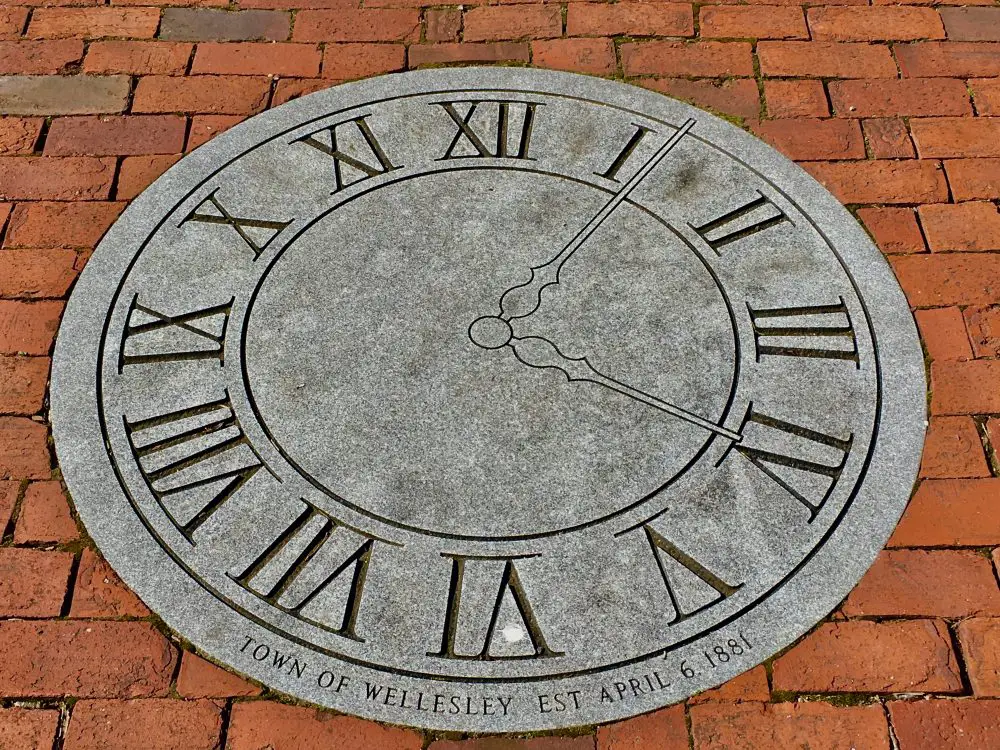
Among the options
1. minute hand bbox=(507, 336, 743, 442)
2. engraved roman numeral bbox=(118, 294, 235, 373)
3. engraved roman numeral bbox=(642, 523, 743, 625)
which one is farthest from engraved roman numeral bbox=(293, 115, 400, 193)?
engraved roman numeral bbox=(642, 523, 743, 625)

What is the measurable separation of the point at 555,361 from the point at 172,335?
1.12 metres

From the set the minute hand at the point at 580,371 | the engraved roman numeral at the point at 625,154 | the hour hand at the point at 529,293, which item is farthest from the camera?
the engraved roman numeral at the point at 625,154

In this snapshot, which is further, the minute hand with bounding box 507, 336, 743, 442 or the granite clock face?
the minute hand with bounding box 507, 336, 743, 442

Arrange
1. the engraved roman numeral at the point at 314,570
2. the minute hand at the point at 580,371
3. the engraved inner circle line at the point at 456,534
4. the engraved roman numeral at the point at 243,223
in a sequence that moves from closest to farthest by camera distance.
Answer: the engraved roman numeral at the point at 314,570 → the engraved inner circle line at the point at 456,534 → the minute hand at the point at 580,371 → the engraved roman numeral at the point at 243,223

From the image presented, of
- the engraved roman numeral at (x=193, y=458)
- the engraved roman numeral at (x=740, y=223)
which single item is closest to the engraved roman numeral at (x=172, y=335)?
the engraved roman numeral at (x=193, y=458)

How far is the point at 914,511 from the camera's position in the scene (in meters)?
2.68

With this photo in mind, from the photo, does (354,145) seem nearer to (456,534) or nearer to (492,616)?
(456,534)

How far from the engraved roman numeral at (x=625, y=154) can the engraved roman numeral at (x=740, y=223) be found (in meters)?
0.33

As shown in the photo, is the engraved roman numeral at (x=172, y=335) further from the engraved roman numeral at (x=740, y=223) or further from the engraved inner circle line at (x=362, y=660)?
the engraved roman numeral at (x=740, y=223)

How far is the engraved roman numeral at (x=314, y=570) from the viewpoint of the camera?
2484mm

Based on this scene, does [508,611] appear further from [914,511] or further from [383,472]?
[914,511]

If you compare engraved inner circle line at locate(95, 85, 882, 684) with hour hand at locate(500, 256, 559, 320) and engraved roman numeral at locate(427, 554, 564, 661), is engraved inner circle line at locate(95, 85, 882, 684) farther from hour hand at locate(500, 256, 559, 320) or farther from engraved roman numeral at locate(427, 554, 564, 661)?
hour hand at locate(500, 256, 559, 320)

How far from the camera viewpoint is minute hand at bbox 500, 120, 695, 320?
119 inches

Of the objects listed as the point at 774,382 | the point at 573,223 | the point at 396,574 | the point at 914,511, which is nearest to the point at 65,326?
the point at 396,574
